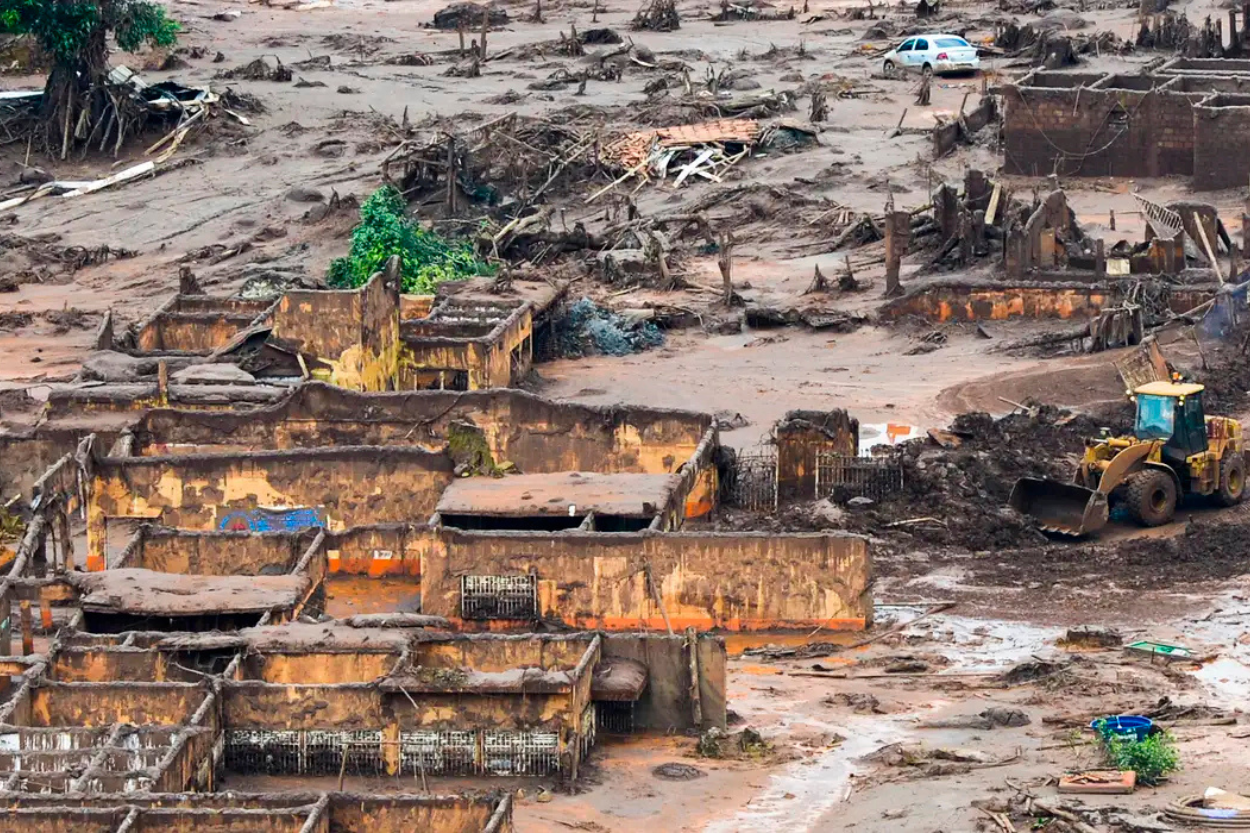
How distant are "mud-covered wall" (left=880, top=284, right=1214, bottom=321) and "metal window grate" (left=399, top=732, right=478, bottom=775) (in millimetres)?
17948

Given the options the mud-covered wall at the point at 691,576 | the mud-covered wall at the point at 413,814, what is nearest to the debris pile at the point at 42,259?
the mud-covered wall at the point at 691,576

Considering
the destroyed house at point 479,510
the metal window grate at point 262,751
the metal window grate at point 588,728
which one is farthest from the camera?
the destroyed house at point 479,510

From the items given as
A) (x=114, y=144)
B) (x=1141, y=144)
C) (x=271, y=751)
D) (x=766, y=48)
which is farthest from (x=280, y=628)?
(x=766, y=48)

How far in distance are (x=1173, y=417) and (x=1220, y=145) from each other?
1634 cm

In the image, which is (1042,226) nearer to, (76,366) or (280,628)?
(76,366)

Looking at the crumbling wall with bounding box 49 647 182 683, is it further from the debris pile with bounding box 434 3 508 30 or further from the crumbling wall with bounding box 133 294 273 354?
the debris pile with bounding box 434 3 508 30

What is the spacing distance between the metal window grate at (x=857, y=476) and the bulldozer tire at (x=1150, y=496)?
284 cm

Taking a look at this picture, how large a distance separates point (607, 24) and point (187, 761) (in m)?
46.8

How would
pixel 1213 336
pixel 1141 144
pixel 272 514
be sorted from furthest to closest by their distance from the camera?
pixel 1141 144 → pixel 1213 336 → pixel 272 514

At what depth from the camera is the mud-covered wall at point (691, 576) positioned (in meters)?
30.7

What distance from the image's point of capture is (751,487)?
115 feet

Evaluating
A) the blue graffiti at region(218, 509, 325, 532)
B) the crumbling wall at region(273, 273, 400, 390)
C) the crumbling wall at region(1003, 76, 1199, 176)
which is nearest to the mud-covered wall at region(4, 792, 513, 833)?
A: the blue graffiti at region(218, 509, 325, 532)

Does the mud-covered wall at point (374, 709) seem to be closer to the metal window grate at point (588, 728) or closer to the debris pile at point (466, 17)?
the metal window grate at point (588, 728)

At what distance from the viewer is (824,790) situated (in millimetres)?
26094
